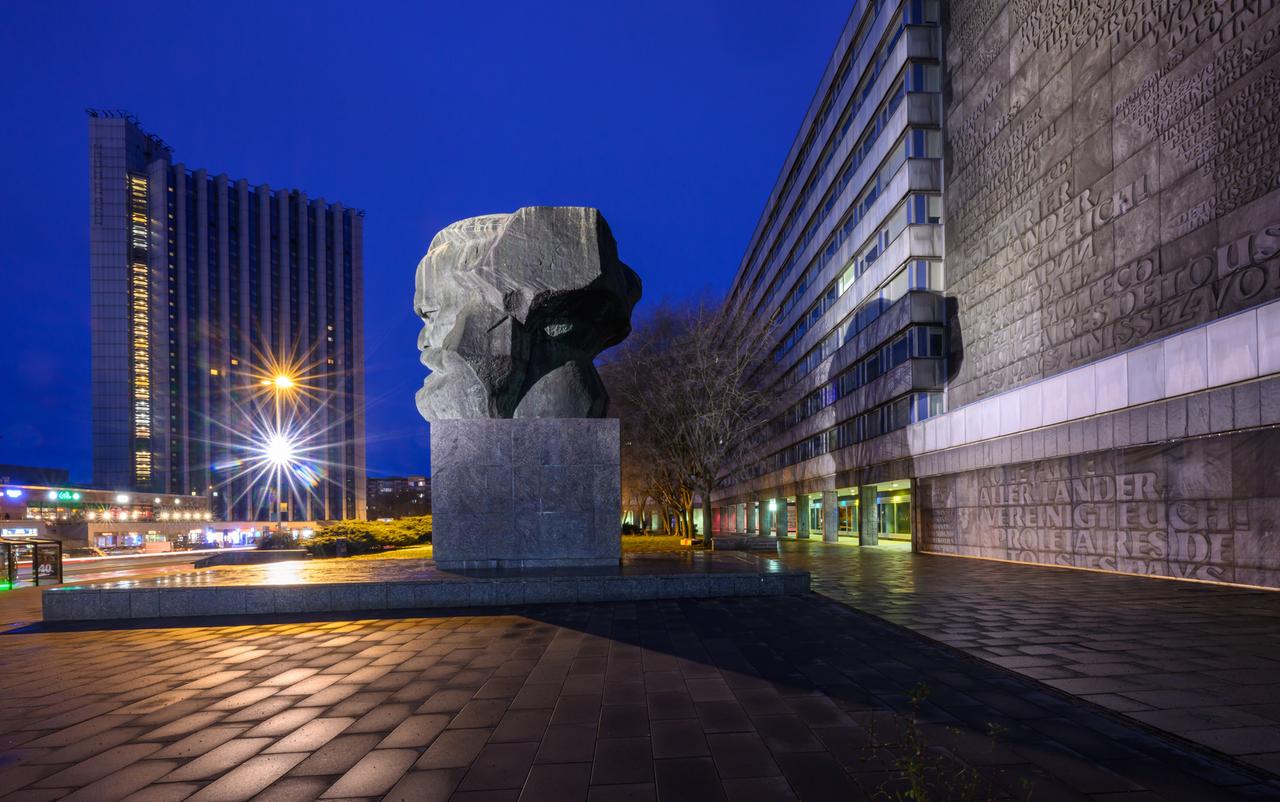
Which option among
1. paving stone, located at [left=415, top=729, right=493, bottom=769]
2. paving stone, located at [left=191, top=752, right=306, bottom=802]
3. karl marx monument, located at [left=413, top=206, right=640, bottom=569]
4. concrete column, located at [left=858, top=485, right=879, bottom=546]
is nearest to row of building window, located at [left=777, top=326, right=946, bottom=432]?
concrete column, located at [left=858, top=485, right=879, bottom=546]

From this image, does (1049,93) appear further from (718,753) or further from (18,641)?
(18,641)

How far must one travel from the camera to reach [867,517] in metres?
33.3

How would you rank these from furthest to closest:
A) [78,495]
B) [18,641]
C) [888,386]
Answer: [78,495] → [888,386] → [18,641]

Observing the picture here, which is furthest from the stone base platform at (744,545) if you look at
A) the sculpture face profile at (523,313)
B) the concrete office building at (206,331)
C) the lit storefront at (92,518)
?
the concrete office building at (206,331)

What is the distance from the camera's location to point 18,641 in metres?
8.99

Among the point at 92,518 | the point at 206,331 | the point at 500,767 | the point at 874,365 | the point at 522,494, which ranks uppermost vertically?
the point at 206,331

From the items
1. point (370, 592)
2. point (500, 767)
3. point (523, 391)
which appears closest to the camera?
point (500, 767)

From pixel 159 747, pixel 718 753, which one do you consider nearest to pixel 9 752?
pixel 159 747

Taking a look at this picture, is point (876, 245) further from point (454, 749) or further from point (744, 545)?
point (454, 749)

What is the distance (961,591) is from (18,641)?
16.3 m

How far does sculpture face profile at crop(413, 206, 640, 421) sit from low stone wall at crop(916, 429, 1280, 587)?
537 inches

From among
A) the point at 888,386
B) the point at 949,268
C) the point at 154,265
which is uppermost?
the point at 154,265

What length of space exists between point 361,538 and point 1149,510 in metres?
23.2

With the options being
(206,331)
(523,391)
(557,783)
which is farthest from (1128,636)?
(206,331)
